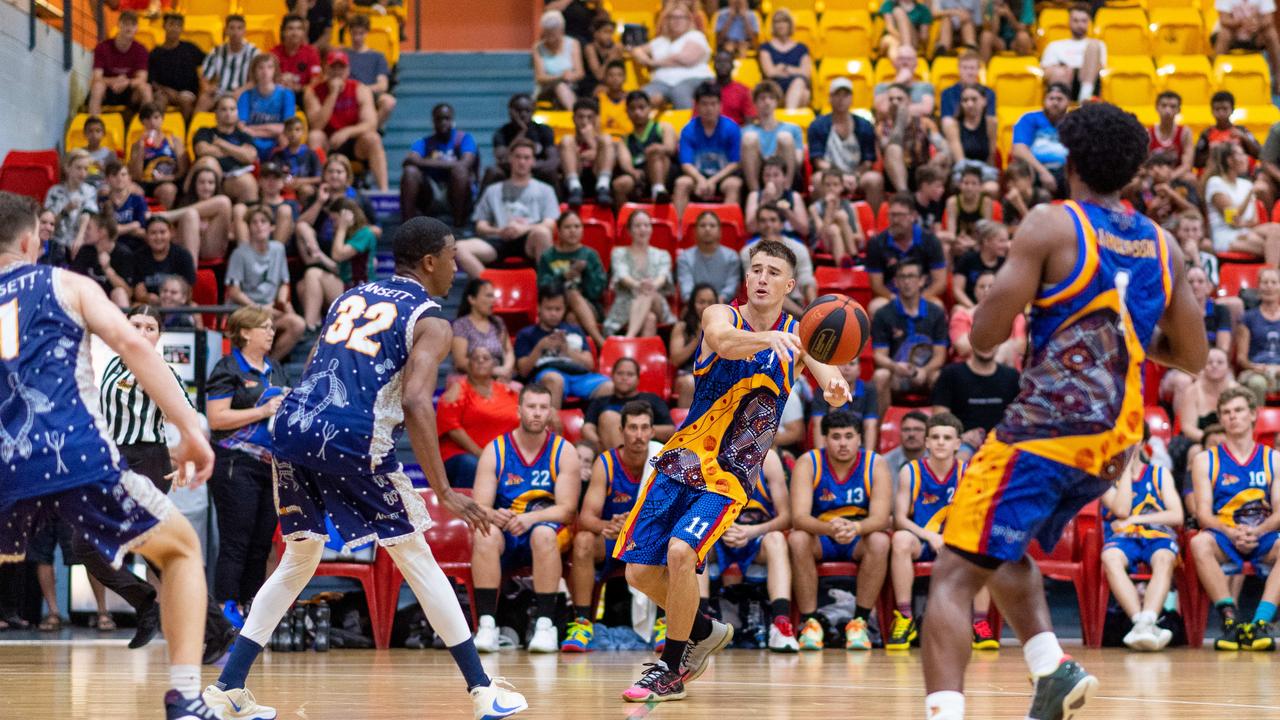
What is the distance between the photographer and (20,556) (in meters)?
4.79

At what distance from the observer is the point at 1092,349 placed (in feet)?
14.0

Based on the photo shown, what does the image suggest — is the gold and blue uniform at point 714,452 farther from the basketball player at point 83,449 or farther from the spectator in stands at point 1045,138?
the spectator in stands at point 1045,138

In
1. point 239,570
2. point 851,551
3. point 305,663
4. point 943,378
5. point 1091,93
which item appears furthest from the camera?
point 1091,93

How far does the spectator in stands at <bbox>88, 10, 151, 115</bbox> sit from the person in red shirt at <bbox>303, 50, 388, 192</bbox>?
6.13 ft

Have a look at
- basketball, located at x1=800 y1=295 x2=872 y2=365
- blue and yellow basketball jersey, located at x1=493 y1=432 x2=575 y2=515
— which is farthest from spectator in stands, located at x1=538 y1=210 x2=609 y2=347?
basketball, located at x1=800 y1=295 x2=872 y2=365

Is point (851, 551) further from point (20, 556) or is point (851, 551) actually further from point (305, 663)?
point (20, 556)

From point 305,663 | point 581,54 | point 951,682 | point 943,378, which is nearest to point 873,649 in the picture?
point 943,378

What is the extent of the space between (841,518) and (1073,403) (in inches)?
213

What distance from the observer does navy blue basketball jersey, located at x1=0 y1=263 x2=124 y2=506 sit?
4.35 meters

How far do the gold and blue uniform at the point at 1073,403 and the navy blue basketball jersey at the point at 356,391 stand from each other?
6.86ft

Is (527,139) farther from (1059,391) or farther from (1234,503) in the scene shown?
(1059,391)

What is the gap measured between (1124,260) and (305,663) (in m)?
5.46

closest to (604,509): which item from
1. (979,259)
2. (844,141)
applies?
(979,259)

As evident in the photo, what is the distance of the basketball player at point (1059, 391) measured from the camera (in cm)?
420
